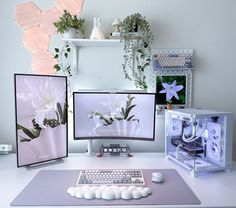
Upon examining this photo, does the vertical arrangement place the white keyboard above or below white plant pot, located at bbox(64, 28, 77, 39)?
below

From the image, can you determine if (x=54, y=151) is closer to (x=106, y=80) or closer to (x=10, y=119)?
(x=10, y=119)

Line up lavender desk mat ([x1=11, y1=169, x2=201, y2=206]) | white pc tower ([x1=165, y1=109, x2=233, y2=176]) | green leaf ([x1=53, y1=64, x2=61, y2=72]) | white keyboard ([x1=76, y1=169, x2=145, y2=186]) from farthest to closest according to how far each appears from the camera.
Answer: green leaf ([x1=53, y1=64, x2=61, y2=72]), white pc tower ([x1=165, y1=109, x2=233, y2=176]), white keyboard ([x1=76, y1=169, x2=145, y2=186]), lavender desk mat ([x1=11, y1=169, x2=201, y2=206])

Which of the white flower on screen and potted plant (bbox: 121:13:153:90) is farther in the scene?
potted plant (bbox: 121:13:153:90)

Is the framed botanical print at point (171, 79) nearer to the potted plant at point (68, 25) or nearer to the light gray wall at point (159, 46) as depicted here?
the light gray wall at point (159, 46)

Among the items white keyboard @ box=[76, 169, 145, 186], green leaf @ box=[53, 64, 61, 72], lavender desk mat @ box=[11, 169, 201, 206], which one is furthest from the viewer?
green leaf @ box=[53, 64, 61, 72]

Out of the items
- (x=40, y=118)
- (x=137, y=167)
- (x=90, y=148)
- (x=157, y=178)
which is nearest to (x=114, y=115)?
(x=90, y=148)

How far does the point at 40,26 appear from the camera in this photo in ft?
6.05

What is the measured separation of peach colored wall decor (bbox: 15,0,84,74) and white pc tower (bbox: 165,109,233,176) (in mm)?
1104

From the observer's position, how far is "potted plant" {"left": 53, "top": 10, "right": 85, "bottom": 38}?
169 centimetres

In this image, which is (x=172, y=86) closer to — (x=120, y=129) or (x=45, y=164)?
(x=120, y=129)

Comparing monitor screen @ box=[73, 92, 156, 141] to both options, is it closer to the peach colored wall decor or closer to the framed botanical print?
the framed botanical print

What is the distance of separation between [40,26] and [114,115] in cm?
96

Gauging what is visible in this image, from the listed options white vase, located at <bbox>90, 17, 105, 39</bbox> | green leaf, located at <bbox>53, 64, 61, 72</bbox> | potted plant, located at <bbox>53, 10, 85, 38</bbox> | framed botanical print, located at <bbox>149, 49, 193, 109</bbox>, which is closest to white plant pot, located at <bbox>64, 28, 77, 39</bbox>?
potted plant, located at <bbox>53, 10, 85, 38</bbox>

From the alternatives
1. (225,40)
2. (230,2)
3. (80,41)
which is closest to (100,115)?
(80,41)
